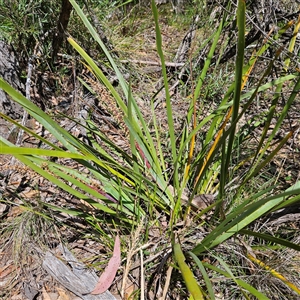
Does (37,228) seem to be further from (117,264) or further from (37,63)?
(37,63)

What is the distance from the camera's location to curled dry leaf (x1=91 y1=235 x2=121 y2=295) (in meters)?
1.09

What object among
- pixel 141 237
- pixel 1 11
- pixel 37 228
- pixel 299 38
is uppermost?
pixel 1 11

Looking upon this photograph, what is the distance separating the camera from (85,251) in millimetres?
1349

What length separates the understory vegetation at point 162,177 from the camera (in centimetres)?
104

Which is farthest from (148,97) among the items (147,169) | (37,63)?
(147,169)

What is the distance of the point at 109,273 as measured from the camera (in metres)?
1.09

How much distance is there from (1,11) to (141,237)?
1532mm

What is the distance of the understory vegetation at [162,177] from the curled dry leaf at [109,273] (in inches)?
2.1

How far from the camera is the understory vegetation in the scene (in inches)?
40.8

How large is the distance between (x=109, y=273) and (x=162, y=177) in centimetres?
42

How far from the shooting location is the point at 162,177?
1348 mm

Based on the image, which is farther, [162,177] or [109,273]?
[162,177]

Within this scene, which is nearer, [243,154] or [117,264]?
[117,264]

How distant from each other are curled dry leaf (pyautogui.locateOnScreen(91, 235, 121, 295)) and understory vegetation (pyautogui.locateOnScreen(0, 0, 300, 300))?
53mm
